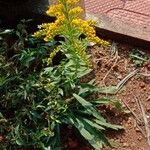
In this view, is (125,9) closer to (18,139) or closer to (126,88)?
(126,88)

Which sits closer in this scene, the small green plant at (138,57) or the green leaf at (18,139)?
the green leaf at (18,139)

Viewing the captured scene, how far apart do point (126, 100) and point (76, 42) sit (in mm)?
863

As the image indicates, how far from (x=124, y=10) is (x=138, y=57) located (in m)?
0.87

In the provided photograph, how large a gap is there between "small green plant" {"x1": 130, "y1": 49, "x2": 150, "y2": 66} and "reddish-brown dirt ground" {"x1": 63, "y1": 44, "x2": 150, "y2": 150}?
3 cm

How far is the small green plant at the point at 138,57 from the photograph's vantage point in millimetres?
4263

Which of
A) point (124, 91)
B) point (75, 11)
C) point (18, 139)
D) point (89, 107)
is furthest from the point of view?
point (124, 91)

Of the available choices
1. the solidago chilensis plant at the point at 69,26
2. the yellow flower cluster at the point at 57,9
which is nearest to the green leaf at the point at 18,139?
the solidago chilensis plant at the point at 69,26

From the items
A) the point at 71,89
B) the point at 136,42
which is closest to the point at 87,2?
the point at 136,42

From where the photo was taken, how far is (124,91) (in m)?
4.07

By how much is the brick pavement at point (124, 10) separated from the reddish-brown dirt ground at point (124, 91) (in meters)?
0.54

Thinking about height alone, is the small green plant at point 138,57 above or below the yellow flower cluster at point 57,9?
below

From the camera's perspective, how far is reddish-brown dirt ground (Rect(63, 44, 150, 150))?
3.77 meters

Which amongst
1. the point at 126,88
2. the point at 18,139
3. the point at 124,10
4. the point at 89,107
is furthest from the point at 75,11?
the point at 124,10

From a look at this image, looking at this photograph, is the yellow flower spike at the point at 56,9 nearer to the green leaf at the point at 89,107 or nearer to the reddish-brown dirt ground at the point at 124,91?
the green leaf at the point at 89,107
